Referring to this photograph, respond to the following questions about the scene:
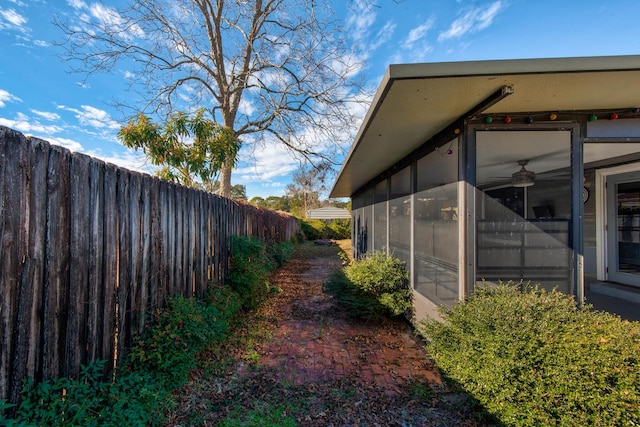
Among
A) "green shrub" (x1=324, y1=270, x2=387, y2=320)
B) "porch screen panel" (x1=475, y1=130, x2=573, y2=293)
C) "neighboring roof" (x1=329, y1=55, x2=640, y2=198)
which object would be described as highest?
"neighboring roof" (x1=329, y1=55, x2=640, y2=198)

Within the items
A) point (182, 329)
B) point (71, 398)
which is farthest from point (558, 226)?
point (71, 398)

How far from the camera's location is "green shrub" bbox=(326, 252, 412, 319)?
425cm

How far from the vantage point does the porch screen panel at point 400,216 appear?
4695 millimetres

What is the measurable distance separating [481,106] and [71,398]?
400 centimetres

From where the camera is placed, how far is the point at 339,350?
347cm

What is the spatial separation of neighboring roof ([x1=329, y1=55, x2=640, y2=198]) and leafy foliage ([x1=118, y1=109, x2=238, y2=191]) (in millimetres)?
4272

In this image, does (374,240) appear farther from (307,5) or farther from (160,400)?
(307,5)

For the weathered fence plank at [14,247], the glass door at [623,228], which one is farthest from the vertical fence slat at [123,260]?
the glass door at [623,228]

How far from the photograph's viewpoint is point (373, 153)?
15.3 ft

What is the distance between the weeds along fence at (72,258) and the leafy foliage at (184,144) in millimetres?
3300

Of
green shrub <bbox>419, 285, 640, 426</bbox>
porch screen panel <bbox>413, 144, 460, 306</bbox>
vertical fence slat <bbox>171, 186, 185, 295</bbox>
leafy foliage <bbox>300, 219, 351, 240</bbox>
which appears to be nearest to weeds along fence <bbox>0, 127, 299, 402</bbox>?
vertical fence slat <bbox>171, 186, 185, 295</bbox>

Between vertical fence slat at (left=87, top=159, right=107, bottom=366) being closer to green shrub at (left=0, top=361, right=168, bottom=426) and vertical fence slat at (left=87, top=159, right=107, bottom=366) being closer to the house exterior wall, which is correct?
green shrub at (left=0, top=361, right=168, bottom=426)

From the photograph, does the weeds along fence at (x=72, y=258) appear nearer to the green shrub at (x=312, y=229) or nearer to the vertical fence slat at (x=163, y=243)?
the vertical fence slat at (x=163, y=243)

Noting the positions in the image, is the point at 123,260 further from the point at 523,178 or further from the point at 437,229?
the point at 523,178
